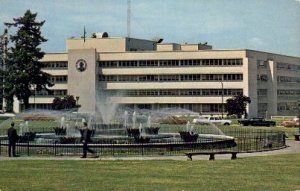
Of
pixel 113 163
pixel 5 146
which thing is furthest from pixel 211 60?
pixel 113 163

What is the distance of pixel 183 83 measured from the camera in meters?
113

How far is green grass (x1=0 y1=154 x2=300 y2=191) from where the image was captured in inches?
693

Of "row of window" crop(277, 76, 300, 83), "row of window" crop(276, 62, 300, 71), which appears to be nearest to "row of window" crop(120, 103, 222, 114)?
"row of window" crop(277, 76, 300, 83)

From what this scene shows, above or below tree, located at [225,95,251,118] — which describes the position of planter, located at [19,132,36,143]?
→ below

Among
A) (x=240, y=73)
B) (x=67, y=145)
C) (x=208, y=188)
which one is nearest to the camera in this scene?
A: (x=208, y=188)

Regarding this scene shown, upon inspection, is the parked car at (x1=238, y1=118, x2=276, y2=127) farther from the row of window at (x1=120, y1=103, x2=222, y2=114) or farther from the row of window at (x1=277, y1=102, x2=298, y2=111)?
the row of window at (x1=277, y1=102, x2=298, y2=111)

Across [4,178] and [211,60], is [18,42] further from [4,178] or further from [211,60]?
[4,178]

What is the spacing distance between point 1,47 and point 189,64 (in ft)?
119

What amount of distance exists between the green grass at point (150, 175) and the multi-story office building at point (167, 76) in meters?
84.2

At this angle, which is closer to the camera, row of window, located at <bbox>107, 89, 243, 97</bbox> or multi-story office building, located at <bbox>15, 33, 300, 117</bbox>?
row of window, located at <bbox>107, 89, 243, 97</bbox>

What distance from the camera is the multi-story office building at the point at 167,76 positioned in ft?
363

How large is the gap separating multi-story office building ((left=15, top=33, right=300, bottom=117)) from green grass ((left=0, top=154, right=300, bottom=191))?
3313 inches

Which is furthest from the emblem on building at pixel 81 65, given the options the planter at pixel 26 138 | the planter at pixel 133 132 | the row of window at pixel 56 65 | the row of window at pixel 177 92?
the planter at pixel 26 138

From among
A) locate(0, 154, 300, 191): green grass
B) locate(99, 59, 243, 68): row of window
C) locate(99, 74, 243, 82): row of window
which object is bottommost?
locate(0, 154, 300, 191): green grass
